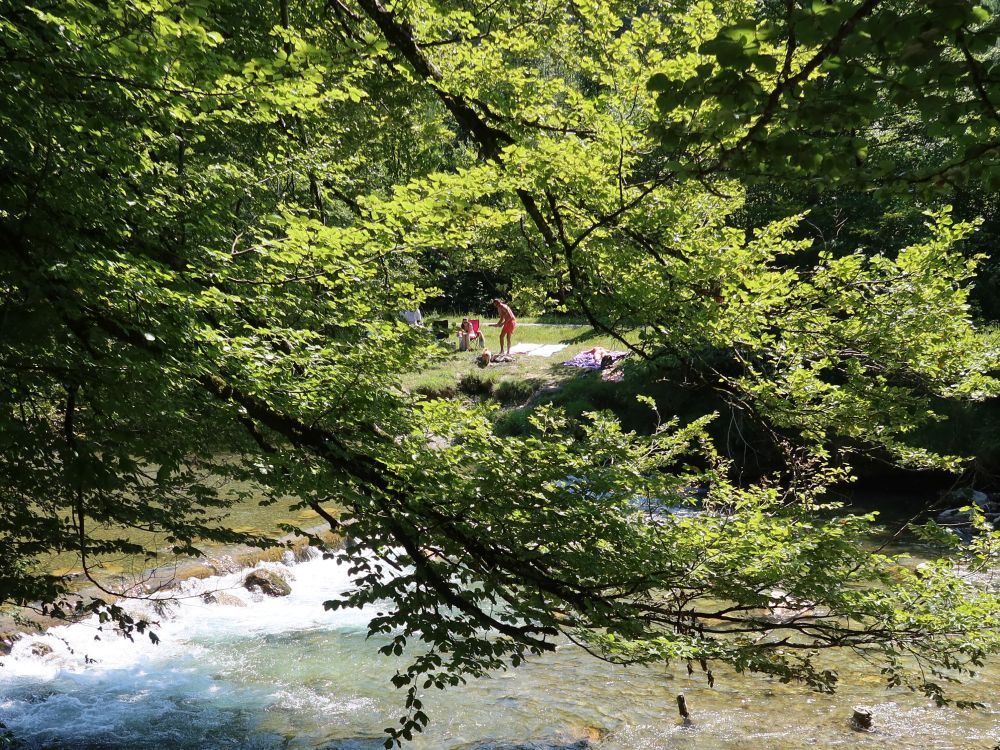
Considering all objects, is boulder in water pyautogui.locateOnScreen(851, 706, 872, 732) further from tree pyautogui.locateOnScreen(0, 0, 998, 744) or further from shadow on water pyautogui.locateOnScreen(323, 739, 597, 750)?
tree pyautogui.locateOnScreen(0, 0, 998, 744)

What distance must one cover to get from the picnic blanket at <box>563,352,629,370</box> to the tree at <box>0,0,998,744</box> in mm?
14468

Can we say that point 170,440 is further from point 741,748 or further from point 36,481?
point 741,748

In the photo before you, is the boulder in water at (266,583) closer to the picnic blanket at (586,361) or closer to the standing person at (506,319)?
the standing person at (506,319)

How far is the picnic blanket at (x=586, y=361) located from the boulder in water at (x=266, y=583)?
1122 centimetres

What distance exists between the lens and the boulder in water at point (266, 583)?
408 inches

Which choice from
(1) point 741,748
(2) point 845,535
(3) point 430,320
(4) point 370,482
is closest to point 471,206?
(3) point 430,320

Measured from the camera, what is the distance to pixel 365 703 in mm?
7641

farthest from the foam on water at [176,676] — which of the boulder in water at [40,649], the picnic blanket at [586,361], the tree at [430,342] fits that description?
the picnic blanket at [586,361]

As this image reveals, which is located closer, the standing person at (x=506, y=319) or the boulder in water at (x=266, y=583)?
the boulder in water at (x=266, y=583)

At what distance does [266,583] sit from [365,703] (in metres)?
3.33

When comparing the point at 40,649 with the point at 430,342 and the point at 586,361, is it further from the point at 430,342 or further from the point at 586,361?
the point at 586,361

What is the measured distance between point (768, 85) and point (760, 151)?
243 cm

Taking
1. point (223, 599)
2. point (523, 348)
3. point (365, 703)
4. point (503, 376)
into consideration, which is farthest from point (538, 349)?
point (365, 703)

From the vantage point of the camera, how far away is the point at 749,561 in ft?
13.8
